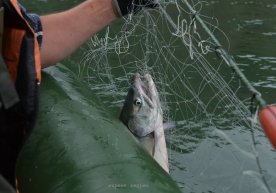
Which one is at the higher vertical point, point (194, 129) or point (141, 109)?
point (141, 109)

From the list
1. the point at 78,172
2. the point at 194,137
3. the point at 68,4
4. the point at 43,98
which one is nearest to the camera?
the point at 78,172

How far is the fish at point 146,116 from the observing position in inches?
128

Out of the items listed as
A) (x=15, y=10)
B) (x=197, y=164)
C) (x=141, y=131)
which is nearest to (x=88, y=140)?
(x=15, y=10)

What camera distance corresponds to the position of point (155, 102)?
3297 millimetres

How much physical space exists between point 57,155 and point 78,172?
190 mm

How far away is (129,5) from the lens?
2.80 meters

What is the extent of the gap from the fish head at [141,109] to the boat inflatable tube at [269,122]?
1595 mm

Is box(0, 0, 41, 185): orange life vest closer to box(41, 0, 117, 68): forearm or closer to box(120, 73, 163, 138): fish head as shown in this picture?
box(41, 0, 117, 68): forearm

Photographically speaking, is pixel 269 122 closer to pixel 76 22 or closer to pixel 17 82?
pixel 17 82

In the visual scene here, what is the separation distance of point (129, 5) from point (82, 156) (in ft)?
3.38

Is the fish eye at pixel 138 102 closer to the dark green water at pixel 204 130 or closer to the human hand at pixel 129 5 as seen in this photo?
the dark green water at pixel 204 130

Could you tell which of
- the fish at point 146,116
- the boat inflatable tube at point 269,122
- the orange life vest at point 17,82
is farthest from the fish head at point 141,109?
the boat inflatable tube at point 269,122

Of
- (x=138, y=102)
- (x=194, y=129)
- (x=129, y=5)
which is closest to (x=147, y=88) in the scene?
(x=138, y=102)

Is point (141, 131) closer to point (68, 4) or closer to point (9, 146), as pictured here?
point (9, 146)
